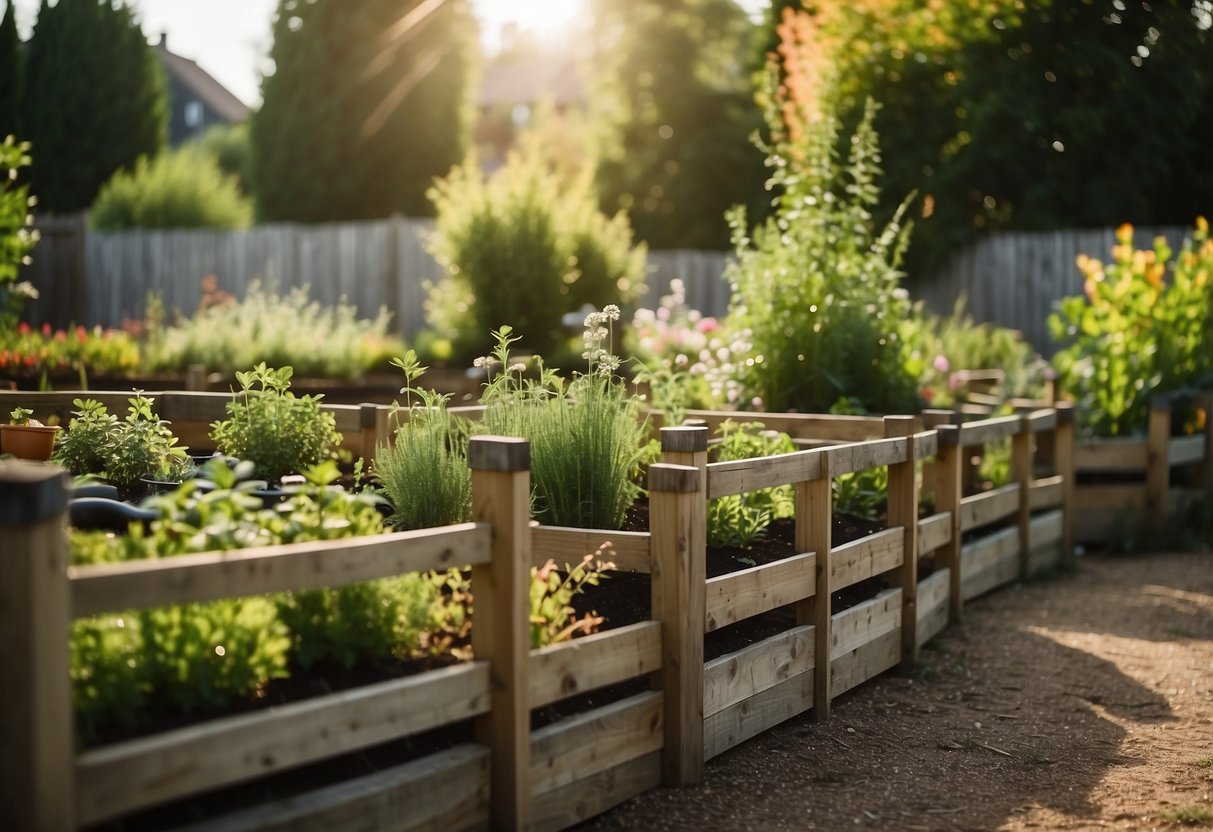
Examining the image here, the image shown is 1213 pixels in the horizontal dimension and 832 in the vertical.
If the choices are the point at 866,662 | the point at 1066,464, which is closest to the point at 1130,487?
the point at 1066,464

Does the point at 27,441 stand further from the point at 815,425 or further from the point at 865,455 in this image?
the point at 815,425

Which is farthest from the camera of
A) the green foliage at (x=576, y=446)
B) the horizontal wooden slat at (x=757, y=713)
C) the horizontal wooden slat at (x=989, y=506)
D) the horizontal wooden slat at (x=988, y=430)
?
the horizontal wooden slat at (x=989, y=506)

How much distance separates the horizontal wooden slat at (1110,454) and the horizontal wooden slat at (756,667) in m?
4.48

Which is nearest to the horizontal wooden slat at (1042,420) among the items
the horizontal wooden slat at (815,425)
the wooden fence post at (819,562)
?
the horizontal wooden slat at (815,425)

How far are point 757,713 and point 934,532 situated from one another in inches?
73.7

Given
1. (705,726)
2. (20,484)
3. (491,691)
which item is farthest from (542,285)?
(20,484)

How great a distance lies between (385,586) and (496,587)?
1.02 ft

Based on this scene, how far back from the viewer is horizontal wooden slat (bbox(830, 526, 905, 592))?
4.69 metres

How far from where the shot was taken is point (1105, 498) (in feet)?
27.0

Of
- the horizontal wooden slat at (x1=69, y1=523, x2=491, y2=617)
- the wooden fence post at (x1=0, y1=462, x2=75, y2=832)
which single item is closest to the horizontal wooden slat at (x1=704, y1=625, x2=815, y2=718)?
the horizontal wooden slat at (x1=69, y1=523, x2=491, y2=617)

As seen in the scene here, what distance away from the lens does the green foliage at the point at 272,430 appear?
4.74m

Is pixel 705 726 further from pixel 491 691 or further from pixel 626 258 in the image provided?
pixel 626 258

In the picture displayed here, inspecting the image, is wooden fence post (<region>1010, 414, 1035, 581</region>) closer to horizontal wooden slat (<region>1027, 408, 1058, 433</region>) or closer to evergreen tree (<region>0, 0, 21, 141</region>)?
horizontal wooden slat (<region>1027, 408, 1058, 433</region>)

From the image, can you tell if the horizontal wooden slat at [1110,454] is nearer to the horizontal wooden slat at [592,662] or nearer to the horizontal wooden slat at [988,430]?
the horizontal wooden slat at [988,430]
